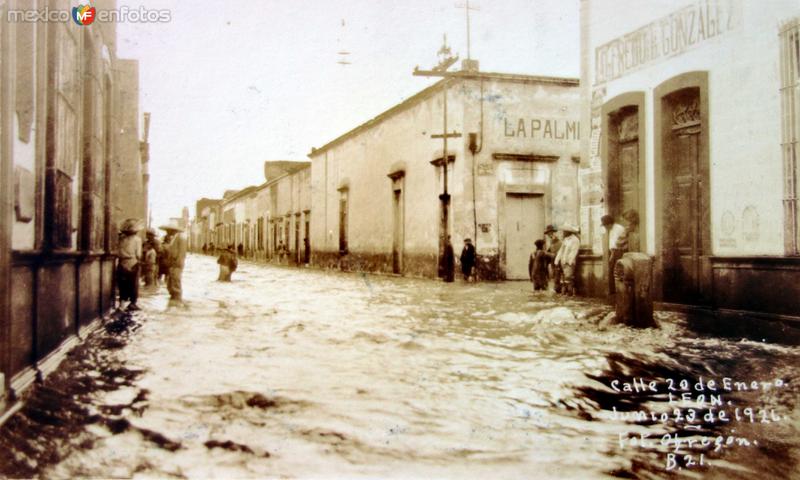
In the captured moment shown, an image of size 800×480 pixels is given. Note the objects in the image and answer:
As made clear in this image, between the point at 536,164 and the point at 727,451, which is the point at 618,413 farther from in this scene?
the point at 536,164

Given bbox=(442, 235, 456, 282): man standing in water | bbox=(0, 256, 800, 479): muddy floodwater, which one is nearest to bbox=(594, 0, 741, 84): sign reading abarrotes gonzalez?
bbox=(0, 256, 800, 479): muddy floodwater

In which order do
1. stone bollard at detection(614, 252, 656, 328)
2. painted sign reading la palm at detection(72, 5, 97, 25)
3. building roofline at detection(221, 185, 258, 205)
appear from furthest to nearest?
building roofline at detection(221, 185, 258, 205), stone bollard at detection(614, 252, 656, 328), painted sign reading la palm at detection(72, 5, 97, 25)

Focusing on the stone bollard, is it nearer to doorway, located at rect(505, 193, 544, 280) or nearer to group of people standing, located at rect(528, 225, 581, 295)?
group of people standing, located at rect(528, 225, 581, 295)

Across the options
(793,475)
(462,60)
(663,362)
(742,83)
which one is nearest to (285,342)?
(663,362)

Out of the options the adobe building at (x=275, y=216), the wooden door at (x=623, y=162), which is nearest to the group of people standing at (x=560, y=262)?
the wooden door at (x=623, y=162)

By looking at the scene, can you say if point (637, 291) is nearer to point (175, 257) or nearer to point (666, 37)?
point (666, 37)

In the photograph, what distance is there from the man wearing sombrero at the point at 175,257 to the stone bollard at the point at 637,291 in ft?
19.8

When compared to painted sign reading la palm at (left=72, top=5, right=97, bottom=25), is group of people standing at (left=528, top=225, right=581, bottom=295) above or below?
below

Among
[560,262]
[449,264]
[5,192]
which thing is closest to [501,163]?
[449,264]

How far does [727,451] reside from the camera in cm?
284

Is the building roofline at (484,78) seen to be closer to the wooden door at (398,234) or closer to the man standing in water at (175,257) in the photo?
the wooden door at (398,234)

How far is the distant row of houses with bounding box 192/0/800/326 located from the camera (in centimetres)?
644

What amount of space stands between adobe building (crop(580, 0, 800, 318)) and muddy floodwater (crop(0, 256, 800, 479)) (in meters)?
1.11

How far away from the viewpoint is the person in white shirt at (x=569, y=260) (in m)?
10.9
